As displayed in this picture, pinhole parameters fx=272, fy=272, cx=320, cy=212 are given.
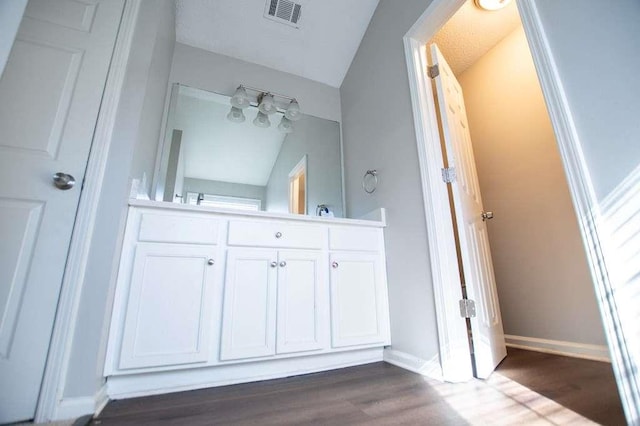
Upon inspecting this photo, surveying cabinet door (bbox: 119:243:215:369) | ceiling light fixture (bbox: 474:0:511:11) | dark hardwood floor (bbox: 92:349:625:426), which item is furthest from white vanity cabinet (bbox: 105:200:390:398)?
ceiling light fixture (bbox: 474:0:511:11)

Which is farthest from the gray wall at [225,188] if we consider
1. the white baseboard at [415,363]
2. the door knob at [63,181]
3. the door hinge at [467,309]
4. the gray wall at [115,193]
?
the door hinge at [467,309]

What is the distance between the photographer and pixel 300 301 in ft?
4.93

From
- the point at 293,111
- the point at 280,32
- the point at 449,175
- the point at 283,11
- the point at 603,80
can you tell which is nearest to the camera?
the point at 603,80

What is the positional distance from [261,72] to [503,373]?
271cm

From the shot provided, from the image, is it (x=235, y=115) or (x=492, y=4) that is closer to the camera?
(x=492, y=4)

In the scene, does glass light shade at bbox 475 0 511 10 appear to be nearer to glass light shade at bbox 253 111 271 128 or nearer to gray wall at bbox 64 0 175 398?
glass light shade at bbox 253 111 271 128

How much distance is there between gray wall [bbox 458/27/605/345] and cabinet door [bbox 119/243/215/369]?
214 centimetres

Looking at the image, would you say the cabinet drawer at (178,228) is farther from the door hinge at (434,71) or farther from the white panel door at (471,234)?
the door hinge at (434,71)

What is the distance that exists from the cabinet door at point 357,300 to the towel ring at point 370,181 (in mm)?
508

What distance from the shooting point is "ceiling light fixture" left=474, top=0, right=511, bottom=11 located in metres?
2.03

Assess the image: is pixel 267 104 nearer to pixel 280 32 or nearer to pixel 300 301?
pixel 280 32

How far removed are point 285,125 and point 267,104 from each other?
23cm

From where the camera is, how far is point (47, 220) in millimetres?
1025

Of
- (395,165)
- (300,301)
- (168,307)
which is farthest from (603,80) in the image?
(168,307)
